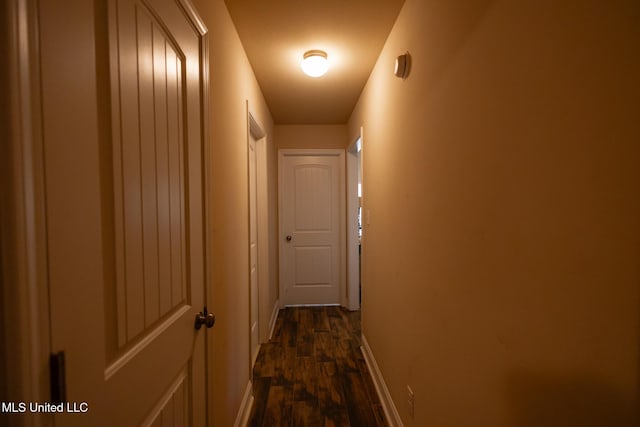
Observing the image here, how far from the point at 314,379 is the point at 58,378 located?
7.03 feet

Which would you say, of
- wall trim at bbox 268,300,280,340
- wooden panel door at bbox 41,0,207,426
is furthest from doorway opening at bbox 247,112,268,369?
wooden panel door at bbox 41,0,207,426

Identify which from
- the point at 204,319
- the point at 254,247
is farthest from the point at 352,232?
the point at 204,319

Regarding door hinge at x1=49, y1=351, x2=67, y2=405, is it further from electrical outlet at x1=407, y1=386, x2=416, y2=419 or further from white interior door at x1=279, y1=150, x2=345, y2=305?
white interior door at x1=279, y1=150, x2=345, y2=305

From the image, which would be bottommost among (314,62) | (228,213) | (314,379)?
(314,379)

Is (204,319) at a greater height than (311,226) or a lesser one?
lesser

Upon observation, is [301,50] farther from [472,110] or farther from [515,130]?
[515,130]

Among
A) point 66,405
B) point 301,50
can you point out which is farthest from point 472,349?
point 301,50

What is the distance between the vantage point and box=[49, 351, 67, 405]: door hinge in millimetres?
492

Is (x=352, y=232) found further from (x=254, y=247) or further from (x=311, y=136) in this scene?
(x=254, y=247)

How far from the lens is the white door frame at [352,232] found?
3758 mm

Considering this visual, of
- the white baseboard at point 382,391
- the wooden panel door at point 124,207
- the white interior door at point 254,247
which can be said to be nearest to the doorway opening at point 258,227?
the white interior door at point 254,247

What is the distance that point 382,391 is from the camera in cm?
204

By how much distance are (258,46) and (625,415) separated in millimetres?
2321

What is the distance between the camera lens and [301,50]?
206cm
